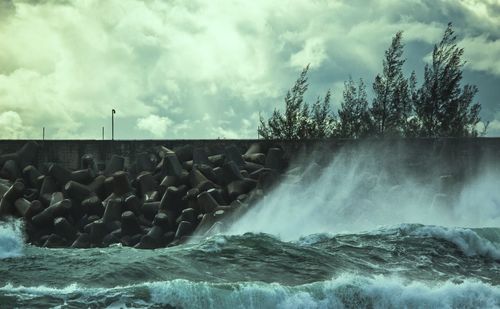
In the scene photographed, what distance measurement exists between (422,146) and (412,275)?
8668 millimetres

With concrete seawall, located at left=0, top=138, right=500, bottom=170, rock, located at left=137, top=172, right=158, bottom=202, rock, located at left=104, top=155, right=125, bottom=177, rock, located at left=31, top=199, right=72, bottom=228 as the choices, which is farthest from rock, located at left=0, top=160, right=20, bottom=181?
rock, located at left=137, top=172, right=158, bottom=202

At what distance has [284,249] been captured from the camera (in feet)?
39.5

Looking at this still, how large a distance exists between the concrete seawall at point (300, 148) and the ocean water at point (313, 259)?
89 cm

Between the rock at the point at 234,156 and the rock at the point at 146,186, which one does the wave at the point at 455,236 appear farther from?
the rock at the point at 234,156

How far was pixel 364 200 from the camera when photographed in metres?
17.2

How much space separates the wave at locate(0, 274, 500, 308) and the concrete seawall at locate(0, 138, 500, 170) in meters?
9.54

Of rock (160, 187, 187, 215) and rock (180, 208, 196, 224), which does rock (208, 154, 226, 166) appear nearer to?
rock (160, 187, 187, 215)

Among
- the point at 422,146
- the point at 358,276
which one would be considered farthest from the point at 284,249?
the point at 422,146

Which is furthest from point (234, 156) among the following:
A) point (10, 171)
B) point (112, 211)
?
point (10, 171)

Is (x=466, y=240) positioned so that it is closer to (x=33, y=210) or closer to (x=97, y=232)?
(x=97, y=232)

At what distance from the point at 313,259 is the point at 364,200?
19.7 feet

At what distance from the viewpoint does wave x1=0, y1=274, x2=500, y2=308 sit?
8648 millimetres

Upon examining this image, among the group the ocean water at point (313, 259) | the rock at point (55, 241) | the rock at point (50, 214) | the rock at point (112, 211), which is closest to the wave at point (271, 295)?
the ocean water at point (313, 259)

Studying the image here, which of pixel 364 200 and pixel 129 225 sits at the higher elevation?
pixel 364 200
